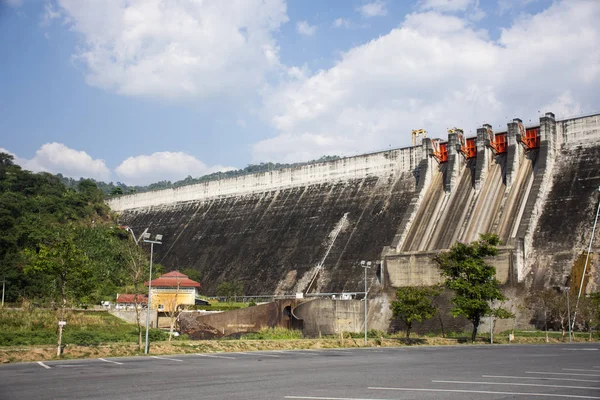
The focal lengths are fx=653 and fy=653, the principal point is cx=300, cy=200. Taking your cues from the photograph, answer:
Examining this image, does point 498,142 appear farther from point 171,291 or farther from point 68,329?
point 68,329

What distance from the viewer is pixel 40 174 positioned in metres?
97.4

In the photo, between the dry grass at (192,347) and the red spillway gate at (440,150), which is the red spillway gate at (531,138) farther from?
the dry grass at (192,347)

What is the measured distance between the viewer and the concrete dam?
4644cm

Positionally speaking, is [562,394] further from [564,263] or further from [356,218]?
[356,218]

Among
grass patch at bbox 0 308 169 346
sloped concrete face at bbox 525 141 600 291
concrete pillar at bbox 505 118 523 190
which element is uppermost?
concrete pillar at bbox 505 118 523 190

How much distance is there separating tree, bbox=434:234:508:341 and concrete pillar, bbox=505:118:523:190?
12.3 m

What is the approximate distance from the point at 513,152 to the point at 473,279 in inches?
672

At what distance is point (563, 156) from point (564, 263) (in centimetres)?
1172

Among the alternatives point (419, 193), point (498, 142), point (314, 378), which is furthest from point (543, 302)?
point (314, 378)

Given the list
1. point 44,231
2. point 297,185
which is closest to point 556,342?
point 297,185

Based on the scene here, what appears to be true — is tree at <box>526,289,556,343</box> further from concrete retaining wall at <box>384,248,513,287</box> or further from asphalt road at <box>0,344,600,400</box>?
asphalt road at <box>0,344,600,400</box>

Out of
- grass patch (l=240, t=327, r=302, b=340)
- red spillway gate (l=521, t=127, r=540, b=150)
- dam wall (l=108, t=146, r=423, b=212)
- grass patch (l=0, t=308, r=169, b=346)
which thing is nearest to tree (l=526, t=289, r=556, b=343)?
grass patch (l=240, t=327, r=302, b=340)

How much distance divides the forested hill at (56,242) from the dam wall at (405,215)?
7841 millimetres

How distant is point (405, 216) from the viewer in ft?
179
